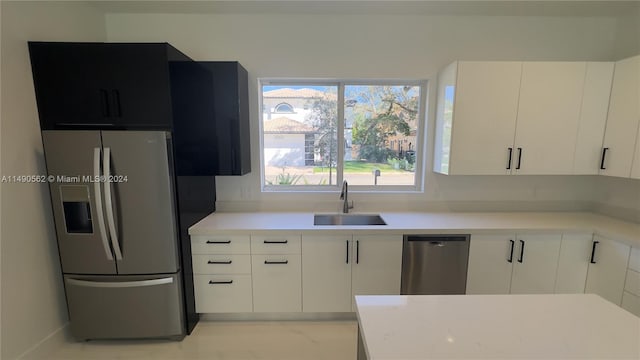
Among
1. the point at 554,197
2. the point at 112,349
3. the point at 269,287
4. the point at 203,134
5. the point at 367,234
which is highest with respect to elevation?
the point at 203,134

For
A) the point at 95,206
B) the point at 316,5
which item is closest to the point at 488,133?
the point at 316,5

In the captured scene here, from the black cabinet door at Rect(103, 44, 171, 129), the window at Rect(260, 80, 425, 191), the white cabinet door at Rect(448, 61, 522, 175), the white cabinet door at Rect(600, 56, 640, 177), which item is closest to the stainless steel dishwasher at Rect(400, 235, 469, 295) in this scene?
the white cabinet door at Rect(448, 61, 522, 175)

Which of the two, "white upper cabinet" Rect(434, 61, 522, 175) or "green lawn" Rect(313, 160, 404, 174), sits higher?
"white upper cabinet" Rect(434, 61, 522, 175)

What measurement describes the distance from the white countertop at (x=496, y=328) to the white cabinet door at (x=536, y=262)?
1170 mm

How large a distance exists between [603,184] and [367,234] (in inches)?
99.1

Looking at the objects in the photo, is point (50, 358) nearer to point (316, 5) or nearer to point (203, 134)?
point (203, 134)

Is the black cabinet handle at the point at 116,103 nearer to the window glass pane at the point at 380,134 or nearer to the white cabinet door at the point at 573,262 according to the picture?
the window glass pane at the point at 380,134

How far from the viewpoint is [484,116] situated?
7.59ft

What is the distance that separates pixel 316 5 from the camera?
2.33 metres

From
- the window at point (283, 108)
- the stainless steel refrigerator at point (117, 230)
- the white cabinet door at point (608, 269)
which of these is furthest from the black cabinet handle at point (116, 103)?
the white cabinet door at point (608, 269)

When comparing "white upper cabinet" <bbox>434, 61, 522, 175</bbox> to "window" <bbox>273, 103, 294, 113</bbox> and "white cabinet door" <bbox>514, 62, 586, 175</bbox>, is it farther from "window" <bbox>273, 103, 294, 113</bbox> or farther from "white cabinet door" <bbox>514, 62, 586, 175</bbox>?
"window" <bbox>273, 103, 294, 113</bbox>

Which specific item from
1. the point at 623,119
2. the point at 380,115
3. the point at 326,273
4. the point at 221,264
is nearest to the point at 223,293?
the point at 221,264

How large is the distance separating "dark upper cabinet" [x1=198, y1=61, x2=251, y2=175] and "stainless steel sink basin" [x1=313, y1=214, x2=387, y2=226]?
89 cm

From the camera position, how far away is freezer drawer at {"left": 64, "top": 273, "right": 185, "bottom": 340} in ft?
6.60
